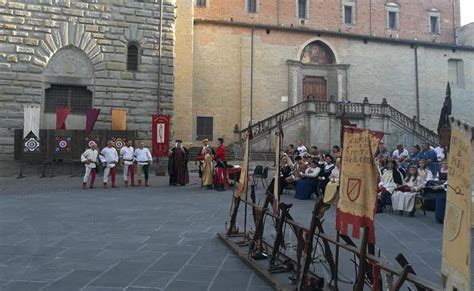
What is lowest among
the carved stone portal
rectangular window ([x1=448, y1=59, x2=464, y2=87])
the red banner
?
the red banner

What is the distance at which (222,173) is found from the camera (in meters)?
13.1

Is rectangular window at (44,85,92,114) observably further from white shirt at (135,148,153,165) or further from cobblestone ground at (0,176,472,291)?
cobblestone ground at (0,176,472,291)

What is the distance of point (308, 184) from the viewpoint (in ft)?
37.1

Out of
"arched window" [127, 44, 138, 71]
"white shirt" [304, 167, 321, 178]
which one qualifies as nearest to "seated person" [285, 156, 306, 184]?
"white shirt" [304, 167, 321, 178]

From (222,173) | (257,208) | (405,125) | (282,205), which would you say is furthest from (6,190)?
(405,125)

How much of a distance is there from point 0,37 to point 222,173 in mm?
11770

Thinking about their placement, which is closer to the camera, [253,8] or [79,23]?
[79,23]

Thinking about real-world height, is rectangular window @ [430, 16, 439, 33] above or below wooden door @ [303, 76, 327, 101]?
above

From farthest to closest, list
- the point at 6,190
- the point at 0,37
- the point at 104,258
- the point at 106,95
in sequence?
the point at 106,95 < the point at 0,37 < the point at 6,190 < the point at 104,258

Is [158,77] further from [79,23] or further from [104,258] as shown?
[104,258]

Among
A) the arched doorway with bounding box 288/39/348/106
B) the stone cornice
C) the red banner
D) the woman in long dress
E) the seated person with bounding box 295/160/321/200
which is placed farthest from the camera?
the arched doorway with bounding box 288/39/348/106

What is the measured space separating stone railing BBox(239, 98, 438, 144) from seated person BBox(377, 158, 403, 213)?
14.0 m

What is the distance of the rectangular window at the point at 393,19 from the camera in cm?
3456

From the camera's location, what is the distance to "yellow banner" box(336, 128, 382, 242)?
10.2 ft
